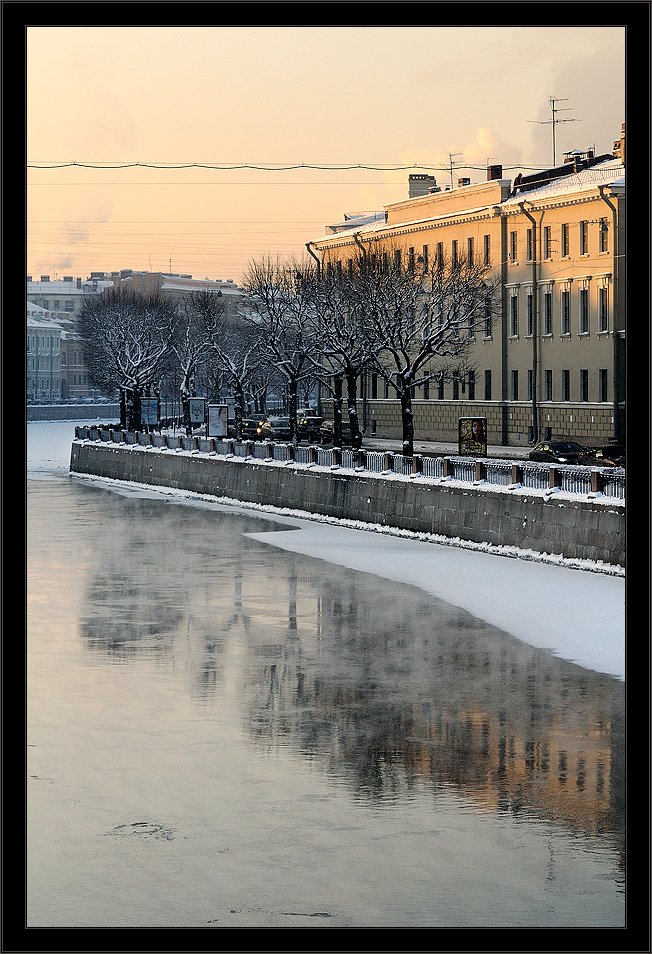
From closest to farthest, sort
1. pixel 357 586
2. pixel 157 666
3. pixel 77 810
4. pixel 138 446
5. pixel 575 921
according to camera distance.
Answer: pixel 575 921 < pixel 77 810 < pixel 157 666 < pixel 357 586 < pixel 138 446

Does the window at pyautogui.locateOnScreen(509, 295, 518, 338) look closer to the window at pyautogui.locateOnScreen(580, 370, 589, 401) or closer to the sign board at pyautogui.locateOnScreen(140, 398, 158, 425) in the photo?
the window at pyautogui.locateOnScreen(580, 370, 589, 401)

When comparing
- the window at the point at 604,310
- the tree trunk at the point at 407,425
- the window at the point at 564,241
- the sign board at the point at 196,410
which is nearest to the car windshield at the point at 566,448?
the tree trunk at the point at 407,425

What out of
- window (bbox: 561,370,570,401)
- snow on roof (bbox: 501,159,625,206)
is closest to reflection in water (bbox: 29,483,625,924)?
window (bbox: 561,370,570,401)

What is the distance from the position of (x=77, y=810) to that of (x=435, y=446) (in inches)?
1981

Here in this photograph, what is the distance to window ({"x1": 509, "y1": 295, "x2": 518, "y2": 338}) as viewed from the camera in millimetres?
59688

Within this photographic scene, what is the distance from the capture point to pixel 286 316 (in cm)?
6638

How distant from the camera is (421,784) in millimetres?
12445

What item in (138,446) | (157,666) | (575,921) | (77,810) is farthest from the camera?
(138,446)

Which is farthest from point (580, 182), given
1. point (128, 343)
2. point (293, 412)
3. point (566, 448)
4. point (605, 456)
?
point (128, 343)

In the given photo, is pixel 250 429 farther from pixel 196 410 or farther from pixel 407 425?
pixel 196 410

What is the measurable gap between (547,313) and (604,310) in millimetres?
4244

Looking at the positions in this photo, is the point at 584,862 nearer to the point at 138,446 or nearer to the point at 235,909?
the point at 235,909

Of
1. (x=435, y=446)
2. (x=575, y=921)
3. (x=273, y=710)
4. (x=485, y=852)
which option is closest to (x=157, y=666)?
(x=273, y=710)

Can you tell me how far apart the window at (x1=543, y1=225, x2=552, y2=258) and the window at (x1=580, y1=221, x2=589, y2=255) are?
2335mm
